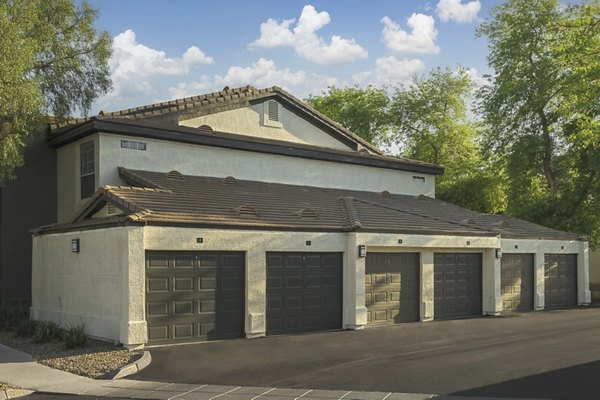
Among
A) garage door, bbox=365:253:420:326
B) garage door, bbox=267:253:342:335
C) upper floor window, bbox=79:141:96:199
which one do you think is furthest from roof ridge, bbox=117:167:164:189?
garage door, bbox=365:253:420:326

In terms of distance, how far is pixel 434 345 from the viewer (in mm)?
15227

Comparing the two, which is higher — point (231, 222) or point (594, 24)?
point (594, 24)

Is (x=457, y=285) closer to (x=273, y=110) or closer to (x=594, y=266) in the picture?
(x=273, y=110)

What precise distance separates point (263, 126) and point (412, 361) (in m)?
14.4

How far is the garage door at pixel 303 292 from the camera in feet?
57.2

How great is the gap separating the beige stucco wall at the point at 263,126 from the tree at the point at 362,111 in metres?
25.0

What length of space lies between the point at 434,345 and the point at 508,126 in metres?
24.0

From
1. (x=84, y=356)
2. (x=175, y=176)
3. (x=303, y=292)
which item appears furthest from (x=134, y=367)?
(x=175, y=176)

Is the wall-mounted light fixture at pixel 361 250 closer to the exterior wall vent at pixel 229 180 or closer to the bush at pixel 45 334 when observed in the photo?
the exterior wall vent at pixel 229 180

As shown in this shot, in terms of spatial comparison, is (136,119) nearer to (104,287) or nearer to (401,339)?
(104,287)

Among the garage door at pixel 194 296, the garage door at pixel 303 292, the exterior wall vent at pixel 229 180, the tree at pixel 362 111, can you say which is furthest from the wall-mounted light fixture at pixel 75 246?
the tree at pixel 362 111

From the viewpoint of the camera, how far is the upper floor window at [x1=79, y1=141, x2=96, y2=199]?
20531 millimetres

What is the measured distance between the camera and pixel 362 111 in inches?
2040

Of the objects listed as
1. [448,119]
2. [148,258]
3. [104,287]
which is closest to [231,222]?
[148,258]
